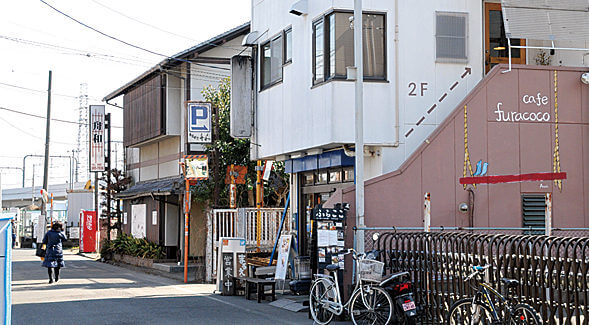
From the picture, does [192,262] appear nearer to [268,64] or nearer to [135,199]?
[135,199]

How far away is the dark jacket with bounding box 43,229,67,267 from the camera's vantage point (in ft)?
71.4

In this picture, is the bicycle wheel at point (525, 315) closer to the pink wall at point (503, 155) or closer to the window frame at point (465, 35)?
the pink wall at point (503, 155)

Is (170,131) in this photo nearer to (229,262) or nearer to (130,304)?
(229,262)

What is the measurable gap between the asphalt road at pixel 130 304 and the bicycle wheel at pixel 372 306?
1531 mm

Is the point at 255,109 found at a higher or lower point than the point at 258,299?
higher

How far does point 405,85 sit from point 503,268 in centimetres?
715

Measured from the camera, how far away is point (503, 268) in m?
10.0

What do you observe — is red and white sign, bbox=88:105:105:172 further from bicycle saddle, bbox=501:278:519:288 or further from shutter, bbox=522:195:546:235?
bicycle saddle, bbox=501:278:519:288

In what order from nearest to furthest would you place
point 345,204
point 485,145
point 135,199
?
point 345,204
point 485,145
point 135,199

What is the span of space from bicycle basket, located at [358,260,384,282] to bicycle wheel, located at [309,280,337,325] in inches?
37.4

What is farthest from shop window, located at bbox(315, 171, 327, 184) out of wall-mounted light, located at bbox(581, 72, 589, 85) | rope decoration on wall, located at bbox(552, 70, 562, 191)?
wall-mounted light, located at bbox(581, 72, 589, 85)

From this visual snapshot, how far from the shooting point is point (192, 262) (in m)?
28.6

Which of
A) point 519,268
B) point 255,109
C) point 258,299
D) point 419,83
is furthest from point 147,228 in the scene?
point 519,268

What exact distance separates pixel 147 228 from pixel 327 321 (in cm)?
2089
